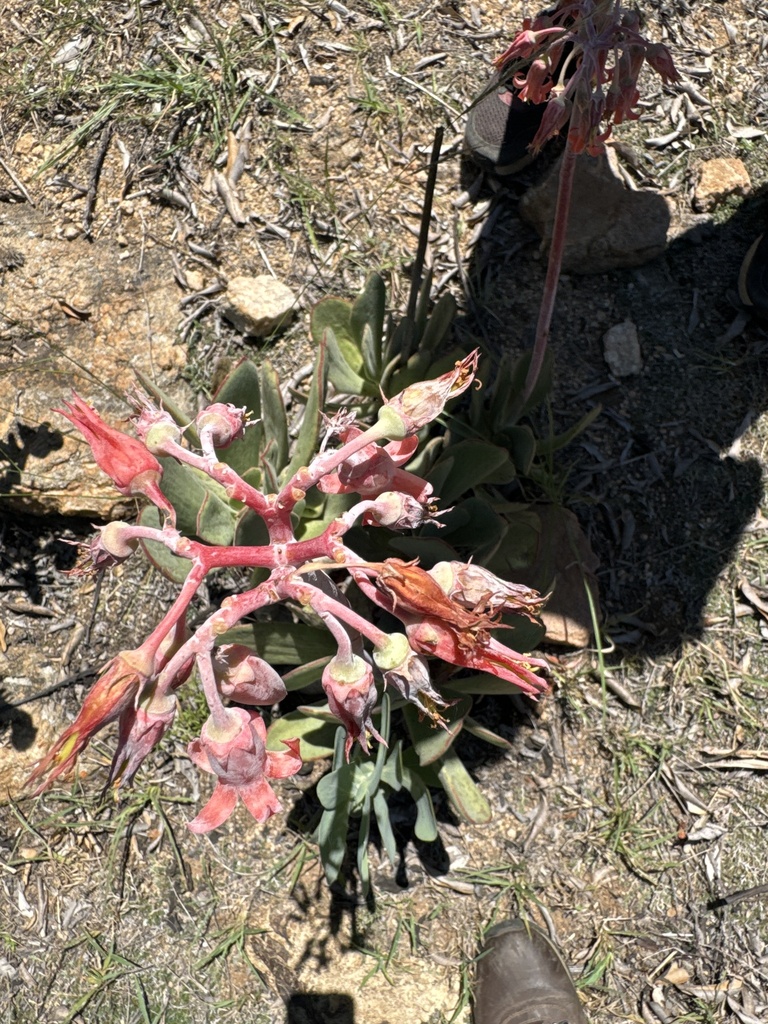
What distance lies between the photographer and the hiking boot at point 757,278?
3117mm

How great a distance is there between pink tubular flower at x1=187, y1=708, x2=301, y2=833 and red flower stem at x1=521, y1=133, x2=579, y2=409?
1389mm

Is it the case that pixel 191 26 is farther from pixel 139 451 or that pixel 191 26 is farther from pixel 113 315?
pixel 139 451

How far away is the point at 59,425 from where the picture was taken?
Result: 2.98m

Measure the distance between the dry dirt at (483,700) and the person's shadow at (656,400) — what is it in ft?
0.03

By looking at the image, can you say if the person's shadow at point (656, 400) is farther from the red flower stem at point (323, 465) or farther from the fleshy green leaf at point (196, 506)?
the red flower stem at point (323, 465)

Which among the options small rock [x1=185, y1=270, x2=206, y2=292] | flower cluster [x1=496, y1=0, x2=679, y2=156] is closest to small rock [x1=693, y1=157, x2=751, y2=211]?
flower cluster [x1=496, y1=0, x2=679, y2=156]

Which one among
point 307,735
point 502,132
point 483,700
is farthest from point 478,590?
point 502,132

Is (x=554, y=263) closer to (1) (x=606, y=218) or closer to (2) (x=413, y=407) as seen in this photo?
(2) (x=413, y=407)

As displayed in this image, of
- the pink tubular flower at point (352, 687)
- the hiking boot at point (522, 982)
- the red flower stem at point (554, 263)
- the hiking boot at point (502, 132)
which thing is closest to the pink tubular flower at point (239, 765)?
the pink tubular flower at point (352, 687)

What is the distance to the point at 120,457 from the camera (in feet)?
5.98

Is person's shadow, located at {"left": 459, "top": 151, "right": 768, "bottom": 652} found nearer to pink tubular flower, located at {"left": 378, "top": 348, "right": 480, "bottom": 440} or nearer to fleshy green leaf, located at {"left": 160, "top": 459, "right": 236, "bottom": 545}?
fleshy green leaf, located at {"left": 160, "top": 459, "right": 236, "bottom": 545}

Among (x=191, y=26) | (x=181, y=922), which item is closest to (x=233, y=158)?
(x=191, y=26)

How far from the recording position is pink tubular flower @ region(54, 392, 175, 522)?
181 cm

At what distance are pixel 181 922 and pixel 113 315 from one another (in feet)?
7.06
